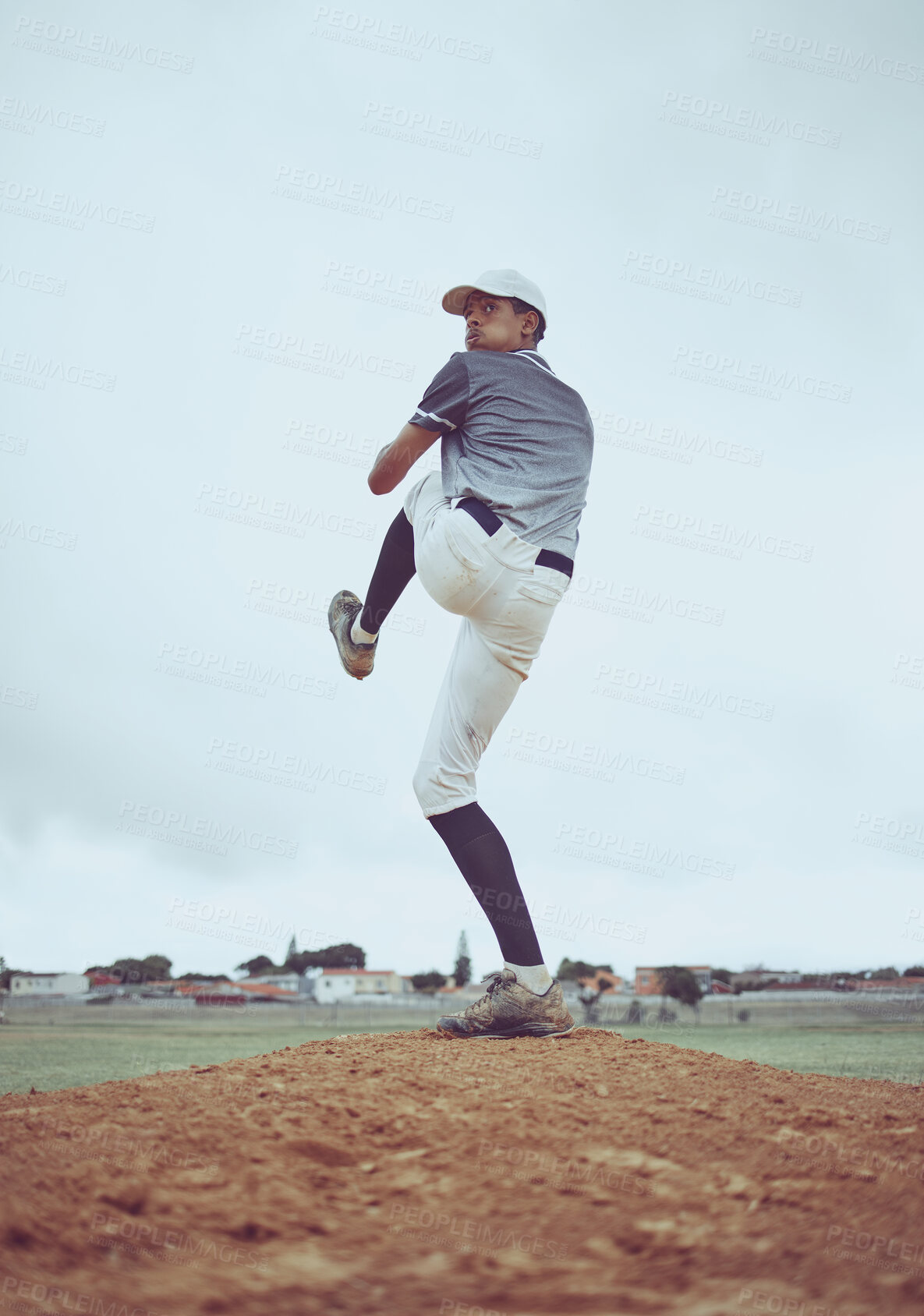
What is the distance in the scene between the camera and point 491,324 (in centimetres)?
382

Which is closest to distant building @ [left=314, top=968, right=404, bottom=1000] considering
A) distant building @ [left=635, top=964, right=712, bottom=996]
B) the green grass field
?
distant building @ [left=635, top=964, right=712, bottom=996]

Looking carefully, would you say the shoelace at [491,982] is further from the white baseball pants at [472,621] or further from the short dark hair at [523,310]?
the short dark hair at [523,310]

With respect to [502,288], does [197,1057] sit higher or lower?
lower

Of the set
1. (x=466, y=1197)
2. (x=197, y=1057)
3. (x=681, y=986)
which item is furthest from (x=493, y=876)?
(x=681, y=986)

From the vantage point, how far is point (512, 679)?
3590 mm

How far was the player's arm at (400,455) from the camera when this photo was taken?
11.6 ft

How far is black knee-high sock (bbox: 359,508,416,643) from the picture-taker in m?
3.97

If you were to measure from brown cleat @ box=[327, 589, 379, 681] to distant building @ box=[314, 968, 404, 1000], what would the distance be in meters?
63.7

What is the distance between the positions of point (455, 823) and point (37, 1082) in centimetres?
411

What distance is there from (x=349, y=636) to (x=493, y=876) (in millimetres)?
1373

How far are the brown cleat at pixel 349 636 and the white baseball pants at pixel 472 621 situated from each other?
64 cm

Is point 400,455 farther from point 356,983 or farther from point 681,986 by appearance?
point 356,983

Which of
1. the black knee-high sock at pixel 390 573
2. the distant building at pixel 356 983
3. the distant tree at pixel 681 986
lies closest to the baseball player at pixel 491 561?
the black knee-high sock at pixel 390 573

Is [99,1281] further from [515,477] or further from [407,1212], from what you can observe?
[515,477]
